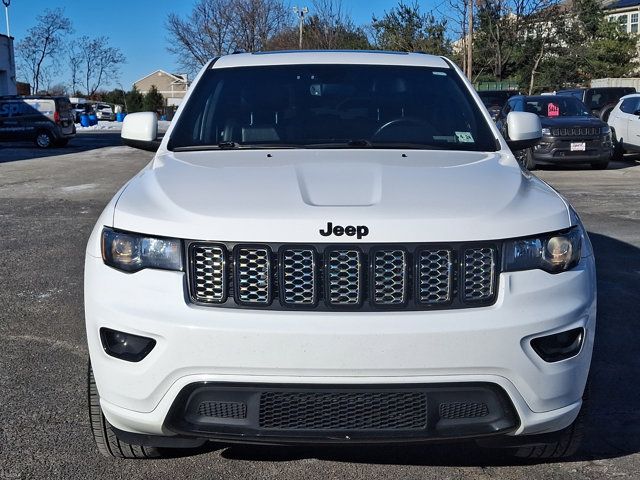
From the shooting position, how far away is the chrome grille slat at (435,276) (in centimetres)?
272

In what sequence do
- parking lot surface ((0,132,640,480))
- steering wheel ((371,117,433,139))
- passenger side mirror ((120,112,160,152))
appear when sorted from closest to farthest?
parking lot surface ((0,132,640,480))
steering wheel ((371,117,433,139))
passenger side mirror ((120,112,160,152))

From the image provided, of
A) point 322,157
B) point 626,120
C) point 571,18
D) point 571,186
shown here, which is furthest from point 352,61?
point 571,18

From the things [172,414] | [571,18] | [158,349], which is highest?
[571,18]

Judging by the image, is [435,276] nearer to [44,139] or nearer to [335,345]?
[335,345]

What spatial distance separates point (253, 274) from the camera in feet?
8.91

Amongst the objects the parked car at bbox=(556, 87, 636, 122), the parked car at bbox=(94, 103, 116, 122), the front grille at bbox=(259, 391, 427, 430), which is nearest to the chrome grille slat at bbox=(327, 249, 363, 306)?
the front grille at bbox=(259, 391, 427, 430)

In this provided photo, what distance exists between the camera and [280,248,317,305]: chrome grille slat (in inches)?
106

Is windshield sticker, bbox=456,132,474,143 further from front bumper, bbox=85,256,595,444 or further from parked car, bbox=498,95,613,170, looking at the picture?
parked car, bbox=498,95,613,170

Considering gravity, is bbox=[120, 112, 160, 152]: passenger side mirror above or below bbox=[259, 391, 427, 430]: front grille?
above

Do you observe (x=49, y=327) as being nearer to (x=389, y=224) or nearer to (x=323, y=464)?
(x=323, y=464)

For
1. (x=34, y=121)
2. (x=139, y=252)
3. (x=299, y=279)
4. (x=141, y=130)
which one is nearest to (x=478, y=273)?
(x=299, y=279)

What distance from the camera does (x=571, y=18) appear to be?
42438mm

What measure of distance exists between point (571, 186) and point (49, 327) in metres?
9.98

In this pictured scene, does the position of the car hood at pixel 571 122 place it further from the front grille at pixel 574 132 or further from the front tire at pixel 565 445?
the front tire at pixel 565 445
